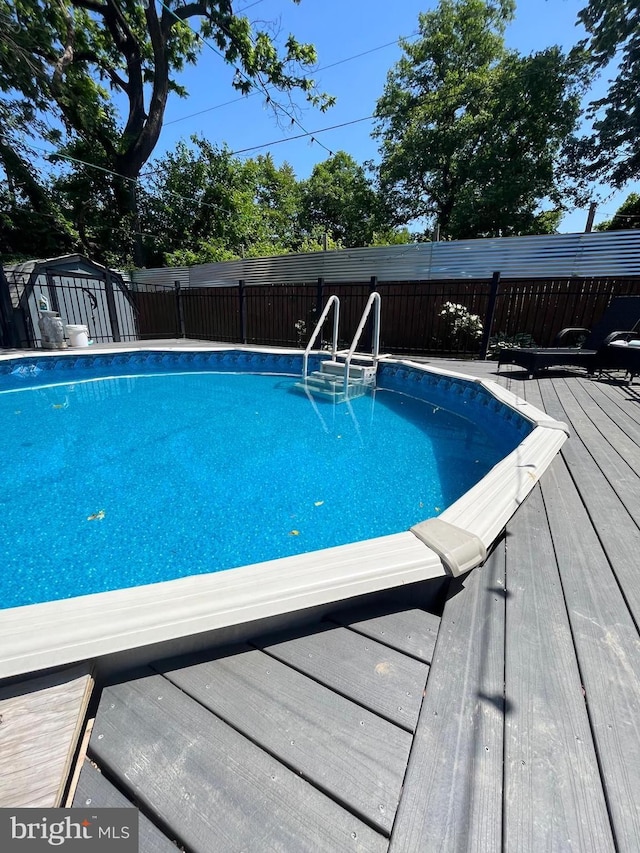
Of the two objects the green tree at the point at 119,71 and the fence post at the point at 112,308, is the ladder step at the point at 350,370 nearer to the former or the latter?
the fence post at the point at 112,308

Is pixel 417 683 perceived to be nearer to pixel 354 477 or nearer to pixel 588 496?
pixel 588 496

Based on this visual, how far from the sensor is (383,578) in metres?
1.16

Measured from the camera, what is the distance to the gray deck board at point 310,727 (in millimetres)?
714

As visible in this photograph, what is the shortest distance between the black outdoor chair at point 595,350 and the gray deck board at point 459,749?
15.3ft

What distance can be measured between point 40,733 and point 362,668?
0.76 m

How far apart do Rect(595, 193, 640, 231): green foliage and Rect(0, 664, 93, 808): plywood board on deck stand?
18.8 meters

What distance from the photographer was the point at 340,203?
1886cm

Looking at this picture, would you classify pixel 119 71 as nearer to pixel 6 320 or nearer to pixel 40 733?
pixel 6 320

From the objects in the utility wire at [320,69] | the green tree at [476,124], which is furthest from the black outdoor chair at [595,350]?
the utility wire at [320,69]

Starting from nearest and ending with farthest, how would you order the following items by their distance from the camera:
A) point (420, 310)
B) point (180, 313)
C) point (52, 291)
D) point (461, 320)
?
point (461, 320) → point (420, 310) → point (52, 291) → point (180, 313)

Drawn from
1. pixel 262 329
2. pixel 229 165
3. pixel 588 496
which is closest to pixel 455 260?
pixel 262 329

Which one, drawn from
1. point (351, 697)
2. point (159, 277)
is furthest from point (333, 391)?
point (159, 277)

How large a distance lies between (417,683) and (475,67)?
815 inches

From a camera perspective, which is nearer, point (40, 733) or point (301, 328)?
point (40, 733)
